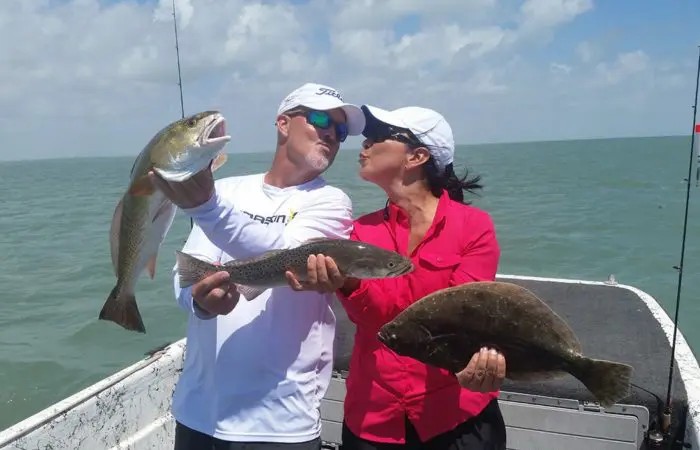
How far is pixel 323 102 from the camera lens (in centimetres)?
325

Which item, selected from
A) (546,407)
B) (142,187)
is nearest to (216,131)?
(142,187)

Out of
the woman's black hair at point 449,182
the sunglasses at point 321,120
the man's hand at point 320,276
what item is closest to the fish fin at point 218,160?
the man's hand at point 320,276

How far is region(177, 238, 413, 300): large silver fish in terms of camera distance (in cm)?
280

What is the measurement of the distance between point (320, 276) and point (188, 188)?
675mm

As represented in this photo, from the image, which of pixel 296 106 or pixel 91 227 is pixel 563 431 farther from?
pixel 91 227

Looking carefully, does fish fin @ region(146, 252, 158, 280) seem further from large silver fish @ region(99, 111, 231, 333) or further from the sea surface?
the sea surface

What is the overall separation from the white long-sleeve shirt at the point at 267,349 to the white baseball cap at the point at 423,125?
1.41 ft

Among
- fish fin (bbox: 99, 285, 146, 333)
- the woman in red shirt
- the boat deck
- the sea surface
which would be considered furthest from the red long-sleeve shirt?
the sea surface

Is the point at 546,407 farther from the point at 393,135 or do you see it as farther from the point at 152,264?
the point at 152,264

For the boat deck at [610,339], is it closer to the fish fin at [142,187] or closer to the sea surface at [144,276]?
the sea surface at [144,276]

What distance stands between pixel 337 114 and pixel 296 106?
0.70 feet

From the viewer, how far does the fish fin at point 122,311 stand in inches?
123

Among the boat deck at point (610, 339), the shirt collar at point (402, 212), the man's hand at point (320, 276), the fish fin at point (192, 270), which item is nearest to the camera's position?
the man's hand at point (320, 276)

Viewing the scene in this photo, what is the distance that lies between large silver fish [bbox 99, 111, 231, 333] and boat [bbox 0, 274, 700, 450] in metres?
1.18
